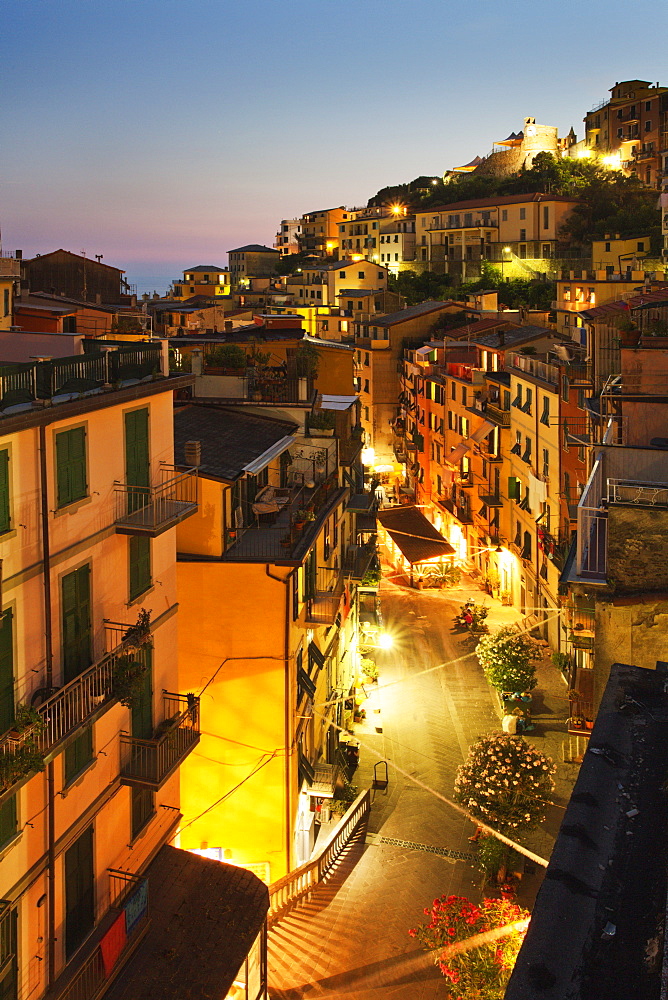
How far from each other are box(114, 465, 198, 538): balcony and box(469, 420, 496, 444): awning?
91.9 feet

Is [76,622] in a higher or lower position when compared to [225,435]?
lower

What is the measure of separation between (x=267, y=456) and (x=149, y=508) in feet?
19.8

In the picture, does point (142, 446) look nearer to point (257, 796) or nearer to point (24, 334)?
point (24, 334)

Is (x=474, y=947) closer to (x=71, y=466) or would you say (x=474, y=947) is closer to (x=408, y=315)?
(x=71, y=466)

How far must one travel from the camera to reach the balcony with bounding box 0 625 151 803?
10.3m

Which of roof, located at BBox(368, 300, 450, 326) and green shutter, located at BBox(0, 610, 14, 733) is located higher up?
roof, located at BBox(368, 300, 450, 326)

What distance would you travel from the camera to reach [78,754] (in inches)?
518

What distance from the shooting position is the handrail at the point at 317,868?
62.6 feet

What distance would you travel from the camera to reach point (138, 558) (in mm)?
14891

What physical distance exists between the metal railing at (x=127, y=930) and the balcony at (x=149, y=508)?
17.4ft

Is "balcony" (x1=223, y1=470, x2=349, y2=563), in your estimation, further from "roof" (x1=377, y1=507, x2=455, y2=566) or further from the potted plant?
"roof" (x1=377, y1=507, x2=455, y2=566)

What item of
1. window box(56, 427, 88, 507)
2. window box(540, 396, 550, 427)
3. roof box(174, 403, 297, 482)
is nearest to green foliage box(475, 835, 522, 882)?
roof box(174, 403, 297, 482)

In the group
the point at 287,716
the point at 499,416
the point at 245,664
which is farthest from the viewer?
the point at 499,416

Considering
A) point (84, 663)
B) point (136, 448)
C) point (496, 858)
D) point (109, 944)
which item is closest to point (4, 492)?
point (84, 663)
